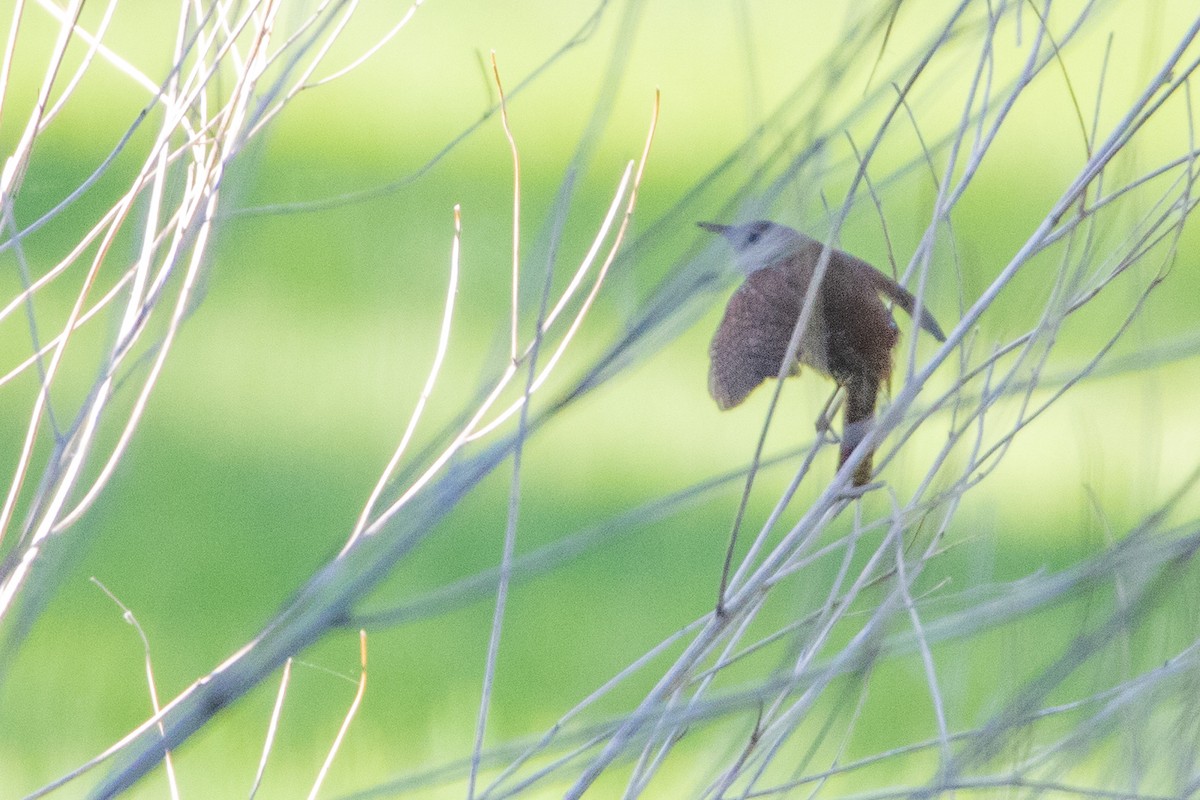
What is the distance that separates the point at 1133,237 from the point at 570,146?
5.23 feet

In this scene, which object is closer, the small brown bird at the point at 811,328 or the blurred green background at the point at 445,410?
the small brown bird at the point at 811,328

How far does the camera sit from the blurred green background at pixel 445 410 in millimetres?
1521

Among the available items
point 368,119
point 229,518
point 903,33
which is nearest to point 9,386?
point 229,518

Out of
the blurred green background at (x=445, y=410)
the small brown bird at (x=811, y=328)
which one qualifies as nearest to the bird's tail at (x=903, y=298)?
the small brown bird at (x=811, y=328)

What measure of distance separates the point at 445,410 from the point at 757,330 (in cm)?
119

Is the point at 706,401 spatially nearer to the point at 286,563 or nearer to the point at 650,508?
the point at 286,563

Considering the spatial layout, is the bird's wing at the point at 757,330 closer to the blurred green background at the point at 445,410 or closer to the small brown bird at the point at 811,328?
the small brown bird at the point at 811,328

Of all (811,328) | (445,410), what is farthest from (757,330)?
(445,410)

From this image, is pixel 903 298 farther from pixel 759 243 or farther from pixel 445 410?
pixel 445 410

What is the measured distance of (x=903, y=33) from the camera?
2.29m

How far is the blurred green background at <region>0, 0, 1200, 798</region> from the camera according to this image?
1.52 metres

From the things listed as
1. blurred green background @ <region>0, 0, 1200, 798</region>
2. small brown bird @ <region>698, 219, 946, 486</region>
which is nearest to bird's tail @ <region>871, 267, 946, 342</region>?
small brown bird @ <region>698, 219, 946, 486</region>

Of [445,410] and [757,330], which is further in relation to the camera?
[445,410]

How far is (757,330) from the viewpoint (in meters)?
0.72
